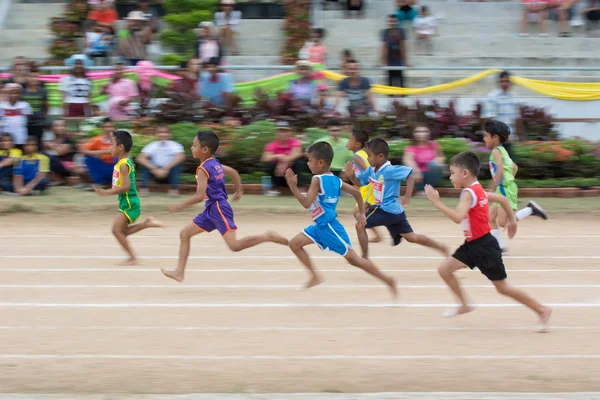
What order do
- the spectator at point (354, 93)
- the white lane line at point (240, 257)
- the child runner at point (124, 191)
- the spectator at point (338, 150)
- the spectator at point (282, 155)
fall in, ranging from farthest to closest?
the spectator at point (354, 93), the spectator at point (282, 155), the spectator at point (338, 150), the white lane line at point (240, 257), the child runner at point (124, 191)

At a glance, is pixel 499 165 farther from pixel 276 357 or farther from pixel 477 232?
pixel 276 357

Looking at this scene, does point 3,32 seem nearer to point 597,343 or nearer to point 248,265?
point 248,265

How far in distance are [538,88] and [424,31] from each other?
343 centimetres

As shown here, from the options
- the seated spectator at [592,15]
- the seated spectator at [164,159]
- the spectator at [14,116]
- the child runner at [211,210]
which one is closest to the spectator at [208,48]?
the seated spectator at [164,159]

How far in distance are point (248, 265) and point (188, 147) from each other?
18.4ft

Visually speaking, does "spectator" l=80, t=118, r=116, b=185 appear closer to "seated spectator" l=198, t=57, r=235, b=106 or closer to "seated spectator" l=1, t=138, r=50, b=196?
"seated spectator" l=1, t=138, r=50, b=196

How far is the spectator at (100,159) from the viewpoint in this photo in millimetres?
14930

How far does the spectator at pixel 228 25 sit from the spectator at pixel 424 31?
4.03 m

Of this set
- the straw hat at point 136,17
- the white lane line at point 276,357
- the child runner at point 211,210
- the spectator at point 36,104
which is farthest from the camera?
the straw hat at point 136,17

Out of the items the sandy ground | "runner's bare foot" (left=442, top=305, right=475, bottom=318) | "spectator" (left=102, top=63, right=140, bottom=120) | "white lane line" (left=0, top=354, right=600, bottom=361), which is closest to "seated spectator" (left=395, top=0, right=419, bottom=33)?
"spectator" (left=102, top=63, right=140, bottom=120)

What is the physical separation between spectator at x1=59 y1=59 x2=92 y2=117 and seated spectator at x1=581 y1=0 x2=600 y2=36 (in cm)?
1198

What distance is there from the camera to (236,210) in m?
13.9

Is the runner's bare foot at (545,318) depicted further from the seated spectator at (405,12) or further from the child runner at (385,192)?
the seated spectator at (405,12)

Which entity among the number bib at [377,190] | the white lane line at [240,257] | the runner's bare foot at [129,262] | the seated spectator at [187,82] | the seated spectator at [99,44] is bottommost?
the white lane line at [240,257]
